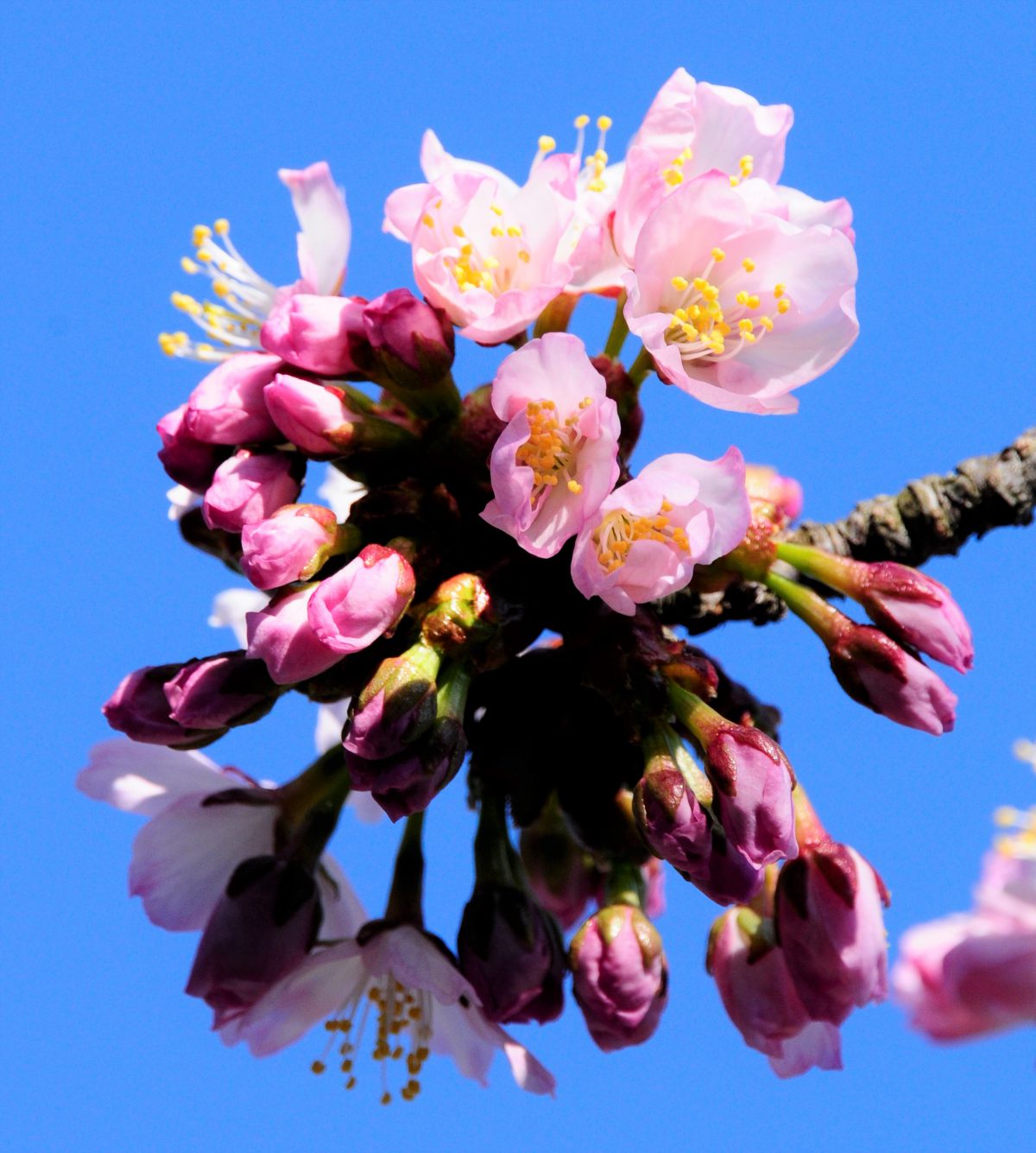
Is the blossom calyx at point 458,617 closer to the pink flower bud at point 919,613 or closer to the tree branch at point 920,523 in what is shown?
the tree branch at point 920,523

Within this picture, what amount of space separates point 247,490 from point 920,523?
1516 mm

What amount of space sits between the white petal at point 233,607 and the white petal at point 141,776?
31.0 inches

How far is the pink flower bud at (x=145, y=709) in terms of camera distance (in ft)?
8.69

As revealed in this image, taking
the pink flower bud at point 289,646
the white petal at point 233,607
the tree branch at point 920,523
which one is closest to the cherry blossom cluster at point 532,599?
the pink flower bud at point 289,646

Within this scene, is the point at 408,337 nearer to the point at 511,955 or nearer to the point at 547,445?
the point at 547,445

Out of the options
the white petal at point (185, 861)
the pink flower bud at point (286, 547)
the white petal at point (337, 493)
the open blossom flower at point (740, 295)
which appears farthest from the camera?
the white petal at point (337, 493)

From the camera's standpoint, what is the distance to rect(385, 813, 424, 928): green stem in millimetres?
2969

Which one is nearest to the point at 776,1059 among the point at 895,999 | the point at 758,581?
the point at 895,999

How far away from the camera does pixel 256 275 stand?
3.39 meters

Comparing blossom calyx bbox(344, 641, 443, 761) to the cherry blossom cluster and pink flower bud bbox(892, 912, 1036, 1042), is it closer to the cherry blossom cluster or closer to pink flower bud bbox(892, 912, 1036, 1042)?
the cherry blossom cluster

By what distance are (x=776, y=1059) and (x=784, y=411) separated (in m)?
1.40

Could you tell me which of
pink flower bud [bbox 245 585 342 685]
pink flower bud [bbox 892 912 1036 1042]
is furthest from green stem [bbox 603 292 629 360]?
pink flower bud [bbox 892 912 1036 1042]

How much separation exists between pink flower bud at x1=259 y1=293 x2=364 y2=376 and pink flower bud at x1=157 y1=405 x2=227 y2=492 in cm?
23

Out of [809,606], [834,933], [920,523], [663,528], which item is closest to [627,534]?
[663,528]
